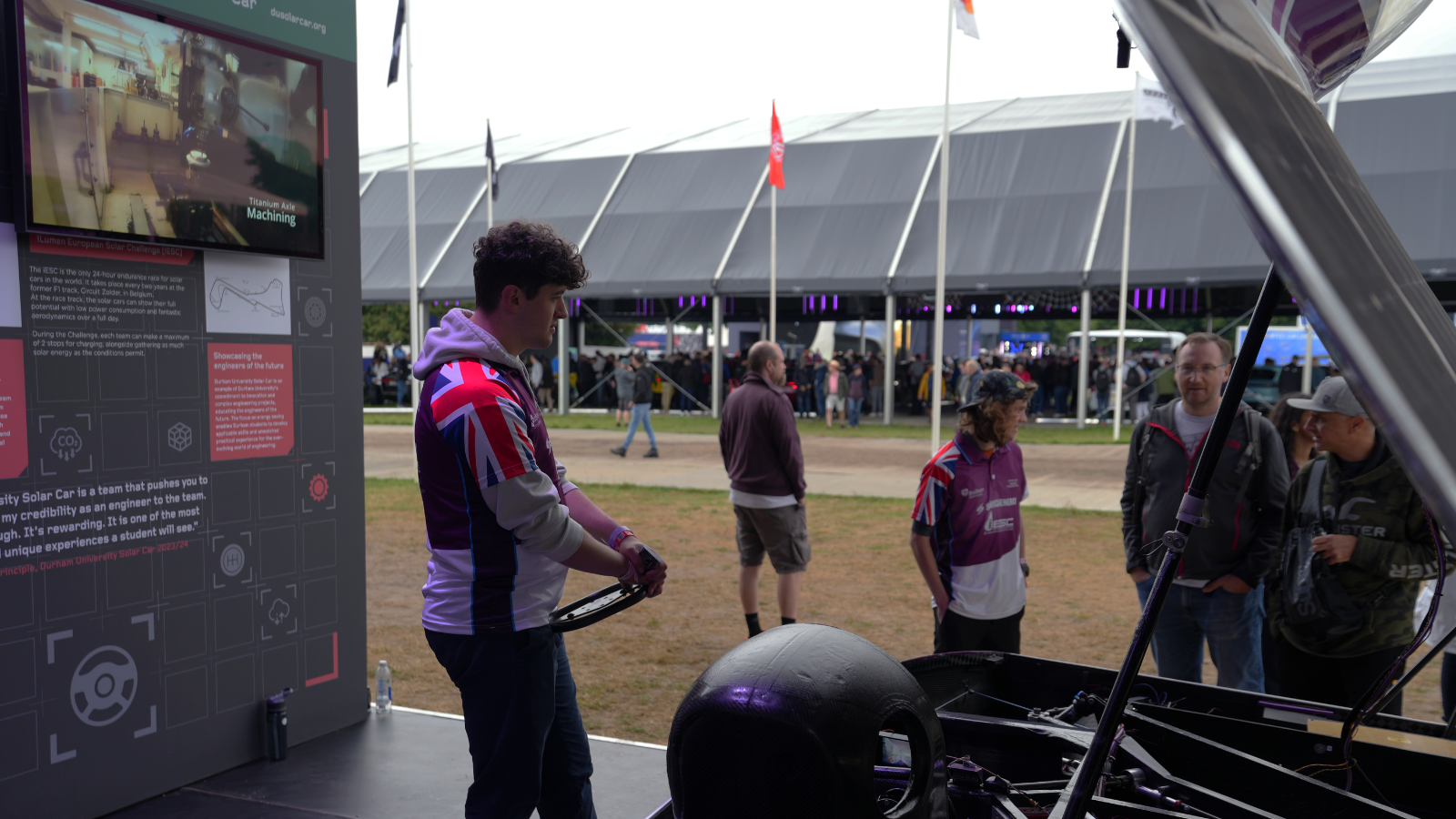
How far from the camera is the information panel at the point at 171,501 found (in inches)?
141

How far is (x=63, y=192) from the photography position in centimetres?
359

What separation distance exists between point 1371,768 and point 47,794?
456cm

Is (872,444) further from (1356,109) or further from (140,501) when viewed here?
(140,501)

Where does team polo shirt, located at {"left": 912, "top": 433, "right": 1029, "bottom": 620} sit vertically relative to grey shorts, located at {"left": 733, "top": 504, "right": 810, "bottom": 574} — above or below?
above

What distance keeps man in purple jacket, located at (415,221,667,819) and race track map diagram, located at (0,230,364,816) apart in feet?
6.48

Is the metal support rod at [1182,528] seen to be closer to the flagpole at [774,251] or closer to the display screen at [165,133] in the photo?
the display screen at [165,133]

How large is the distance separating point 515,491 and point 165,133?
8.78 ft

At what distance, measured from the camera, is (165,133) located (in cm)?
394

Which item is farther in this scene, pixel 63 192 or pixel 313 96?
pixel 313 96

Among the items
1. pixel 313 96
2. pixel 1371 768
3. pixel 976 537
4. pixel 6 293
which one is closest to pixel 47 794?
pixel 6 293

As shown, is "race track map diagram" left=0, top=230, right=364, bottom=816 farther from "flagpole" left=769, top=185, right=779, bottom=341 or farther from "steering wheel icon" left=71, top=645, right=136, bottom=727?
"flagpole" left=769, top=185, right=779, bottom=341

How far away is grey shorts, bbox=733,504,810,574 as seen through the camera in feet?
20.8

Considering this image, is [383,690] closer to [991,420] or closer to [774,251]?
[991,420]

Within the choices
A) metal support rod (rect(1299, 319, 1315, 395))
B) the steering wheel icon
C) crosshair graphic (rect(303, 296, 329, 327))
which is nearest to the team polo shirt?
crosshair graphic (rect(303, 296, 329, 327))
